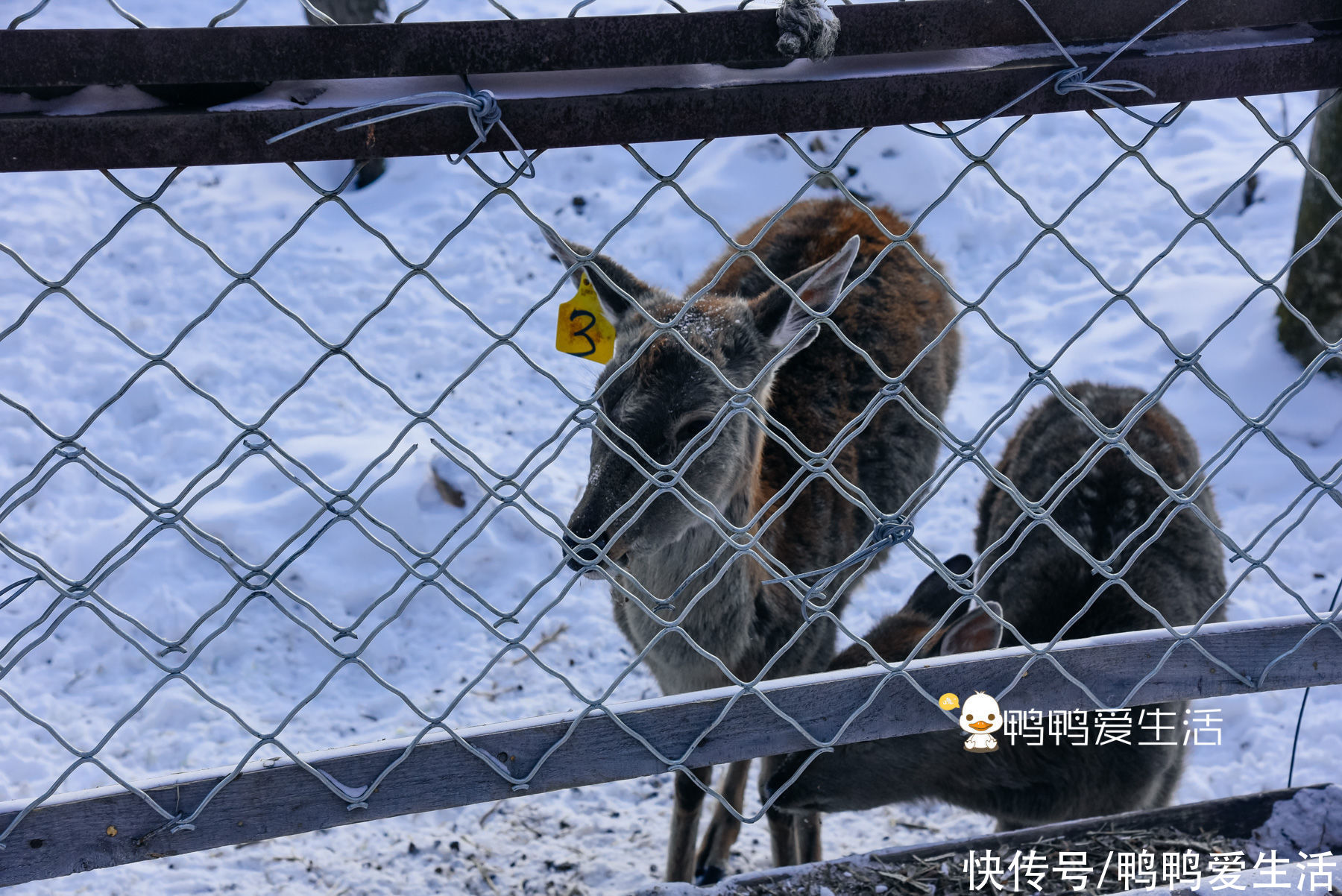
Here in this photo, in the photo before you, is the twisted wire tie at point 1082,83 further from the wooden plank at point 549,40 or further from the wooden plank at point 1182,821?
the wooden plank at point 1182,821

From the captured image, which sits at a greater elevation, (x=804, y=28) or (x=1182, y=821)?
(x=804, y=28)

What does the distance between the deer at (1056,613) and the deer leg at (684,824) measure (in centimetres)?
65

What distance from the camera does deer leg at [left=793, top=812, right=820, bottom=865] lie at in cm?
388

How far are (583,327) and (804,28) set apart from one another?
33.9 inches

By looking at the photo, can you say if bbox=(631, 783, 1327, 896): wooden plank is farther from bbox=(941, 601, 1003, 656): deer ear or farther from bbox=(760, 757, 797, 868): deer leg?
bbox=(760, 757, 797, 868): deer leg

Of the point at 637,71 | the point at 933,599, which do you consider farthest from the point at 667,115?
the point at 933,599

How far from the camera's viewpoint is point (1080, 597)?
151 inches

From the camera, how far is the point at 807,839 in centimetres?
394

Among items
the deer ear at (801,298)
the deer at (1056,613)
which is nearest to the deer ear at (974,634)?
the deer at (1056,613)

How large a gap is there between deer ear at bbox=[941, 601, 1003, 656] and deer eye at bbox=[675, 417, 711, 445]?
97 cm

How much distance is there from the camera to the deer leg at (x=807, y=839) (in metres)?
3.88

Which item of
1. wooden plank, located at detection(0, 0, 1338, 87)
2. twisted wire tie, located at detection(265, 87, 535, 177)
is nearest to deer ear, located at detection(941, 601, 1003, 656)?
wooden plank, located at detection(0, 0, 1338, 87)

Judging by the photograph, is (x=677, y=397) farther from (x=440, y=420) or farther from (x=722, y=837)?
(x=440, y=420)

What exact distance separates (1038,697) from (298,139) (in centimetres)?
196
